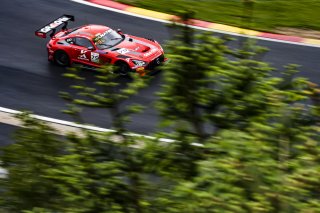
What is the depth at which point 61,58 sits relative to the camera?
2034cm

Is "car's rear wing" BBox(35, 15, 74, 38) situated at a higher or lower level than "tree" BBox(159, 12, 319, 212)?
lower

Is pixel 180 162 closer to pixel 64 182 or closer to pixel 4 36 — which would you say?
pixel 64 182

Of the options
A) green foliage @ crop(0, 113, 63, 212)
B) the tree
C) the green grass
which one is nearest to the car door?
the green grass

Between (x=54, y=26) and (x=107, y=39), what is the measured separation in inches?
77.4

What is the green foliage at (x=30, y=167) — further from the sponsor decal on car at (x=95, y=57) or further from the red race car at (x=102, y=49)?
the sponsor decal on car at (x=95, y=57)

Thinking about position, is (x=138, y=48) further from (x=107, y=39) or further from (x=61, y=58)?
(x=61, y=58)

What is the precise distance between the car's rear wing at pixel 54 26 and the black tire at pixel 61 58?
0.71 m

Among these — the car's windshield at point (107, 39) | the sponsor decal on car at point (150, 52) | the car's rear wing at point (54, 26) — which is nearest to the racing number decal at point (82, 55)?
the car's windshield at point (107, 39)

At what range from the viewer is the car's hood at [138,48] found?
1962 cm

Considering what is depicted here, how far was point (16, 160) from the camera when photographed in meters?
7.44

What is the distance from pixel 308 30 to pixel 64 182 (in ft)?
55.7

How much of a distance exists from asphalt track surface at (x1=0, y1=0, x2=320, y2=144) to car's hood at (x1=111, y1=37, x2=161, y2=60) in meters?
0.71

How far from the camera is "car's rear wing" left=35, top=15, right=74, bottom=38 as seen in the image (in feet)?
67.7

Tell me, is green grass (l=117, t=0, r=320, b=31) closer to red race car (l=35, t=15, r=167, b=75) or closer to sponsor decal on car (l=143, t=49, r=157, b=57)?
red race car (l=35, t=15, r=167, b=75)
